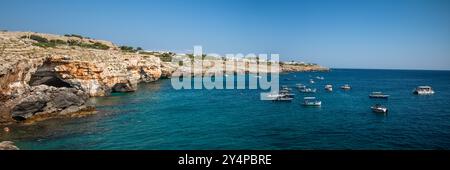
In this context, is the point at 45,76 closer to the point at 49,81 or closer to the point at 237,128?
the point at 49,81

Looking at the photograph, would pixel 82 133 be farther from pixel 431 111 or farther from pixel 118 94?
pixel 431 111

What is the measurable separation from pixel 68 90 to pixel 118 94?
21.9 meters

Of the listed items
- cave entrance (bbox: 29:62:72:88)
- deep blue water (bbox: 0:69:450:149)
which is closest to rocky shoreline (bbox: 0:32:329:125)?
cave entrance (bbox: 29:62:72:88)

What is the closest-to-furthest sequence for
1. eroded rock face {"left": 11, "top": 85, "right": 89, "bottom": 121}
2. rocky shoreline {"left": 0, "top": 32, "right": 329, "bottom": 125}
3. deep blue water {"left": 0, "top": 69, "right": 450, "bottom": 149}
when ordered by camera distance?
deep blue water {"left": 0, "top": 69, "right": 450, "bottom": 149}
eroded rock face {"left": 11, "top": 85, "right": 89, "bottom": 121}
rocky shoreline {"left": 0, "top": 32, "right": 329, "bottom": 125}

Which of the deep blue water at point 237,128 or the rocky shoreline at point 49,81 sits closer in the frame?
the deep blue water at point 237,128

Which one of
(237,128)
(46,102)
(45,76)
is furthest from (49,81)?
(237,128)

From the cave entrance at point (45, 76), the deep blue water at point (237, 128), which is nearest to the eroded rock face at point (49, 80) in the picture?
the cave entrance at point (45, 76)

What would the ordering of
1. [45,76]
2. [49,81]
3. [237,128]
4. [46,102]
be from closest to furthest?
[237,128], [46,102], [45,76], [49,81]

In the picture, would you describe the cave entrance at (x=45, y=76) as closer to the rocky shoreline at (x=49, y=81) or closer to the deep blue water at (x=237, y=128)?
the rocky shoreline at (x=49, y=81)

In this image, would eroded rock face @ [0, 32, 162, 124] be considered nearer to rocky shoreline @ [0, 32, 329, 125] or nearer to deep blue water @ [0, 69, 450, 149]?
rocky shoreline @ [0, 32, 329, 125]

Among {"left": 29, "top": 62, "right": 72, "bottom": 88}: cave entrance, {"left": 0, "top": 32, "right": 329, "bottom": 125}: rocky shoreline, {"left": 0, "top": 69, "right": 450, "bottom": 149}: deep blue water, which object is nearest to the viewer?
{"left": 0, "top": 69, "right": 450, "bottom": 149}: deep blue water
